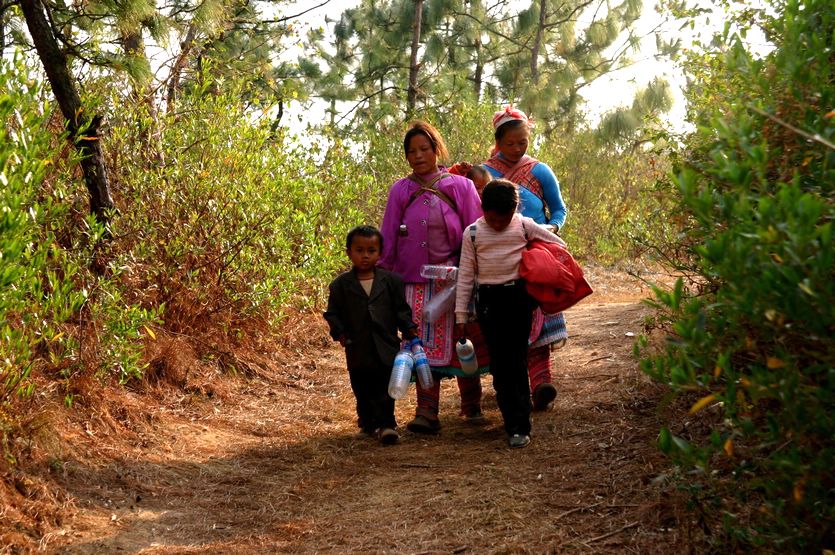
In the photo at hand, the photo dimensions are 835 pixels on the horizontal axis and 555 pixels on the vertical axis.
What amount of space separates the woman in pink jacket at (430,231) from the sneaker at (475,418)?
0.30 meters

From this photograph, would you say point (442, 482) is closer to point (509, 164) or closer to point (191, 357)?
point (509, 164)

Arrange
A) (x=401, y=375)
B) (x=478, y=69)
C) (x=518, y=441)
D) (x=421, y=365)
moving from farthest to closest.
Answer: (x=478, y=69) → (x=421, y=365) → (x=401, y=375) → (x=518, y=441)

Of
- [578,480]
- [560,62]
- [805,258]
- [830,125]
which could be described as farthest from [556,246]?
[560,62]

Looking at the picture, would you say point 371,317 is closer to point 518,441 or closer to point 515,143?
point 518,441

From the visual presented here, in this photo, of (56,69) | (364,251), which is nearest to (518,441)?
(364,251)

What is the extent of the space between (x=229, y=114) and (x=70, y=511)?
13.8ft

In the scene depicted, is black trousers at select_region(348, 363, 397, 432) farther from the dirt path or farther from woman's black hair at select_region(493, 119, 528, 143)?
woman's black hair at select_region(493, 119, 528, 143)

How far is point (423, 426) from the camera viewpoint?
5.04m

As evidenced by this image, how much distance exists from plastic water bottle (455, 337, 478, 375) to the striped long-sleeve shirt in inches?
7.4

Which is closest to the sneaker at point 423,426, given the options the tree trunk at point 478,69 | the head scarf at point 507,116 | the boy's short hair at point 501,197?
the boy's short hair at point 501,197

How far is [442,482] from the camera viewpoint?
4074mm

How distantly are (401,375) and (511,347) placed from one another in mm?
686

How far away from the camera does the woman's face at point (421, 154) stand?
5113mm

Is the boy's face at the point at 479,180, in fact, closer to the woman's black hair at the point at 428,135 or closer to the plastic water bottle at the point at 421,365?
the woman's black hair at the point at 428,135
